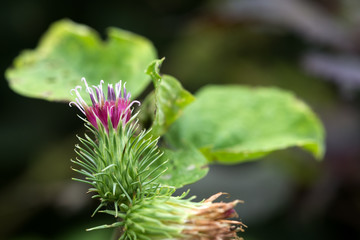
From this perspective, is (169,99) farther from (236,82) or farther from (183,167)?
(236,82)

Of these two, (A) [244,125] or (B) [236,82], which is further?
(B) [236,82]

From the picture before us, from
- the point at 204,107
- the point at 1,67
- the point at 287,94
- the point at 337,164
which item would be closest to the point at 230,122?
the point at 204,107

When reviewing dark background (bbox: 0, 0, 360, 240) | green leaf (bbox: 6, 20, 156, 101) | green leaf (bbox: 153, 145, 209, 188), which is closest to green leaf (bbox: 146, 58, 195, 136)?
green leaf (bbox: 153, 145, 209, 188)

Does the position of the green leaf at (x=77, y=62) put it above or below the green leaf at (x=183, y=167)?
above

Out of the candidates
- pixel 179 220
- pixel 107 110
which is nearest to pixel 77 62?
pixel 107 110

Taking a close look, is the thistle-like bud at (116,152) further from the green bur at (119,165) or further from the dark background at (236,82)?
the dark background at (236,82)

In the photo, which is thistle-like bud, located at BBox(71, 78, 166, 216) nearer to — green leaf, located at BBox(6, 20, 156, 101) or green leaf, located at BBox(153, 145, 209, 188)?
green leaf, located at BBox(153, 145, 209, 188)

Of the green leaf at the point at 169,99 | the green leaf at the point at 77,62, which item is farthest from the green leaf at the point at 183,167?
the green leaf at the point at 77,62
